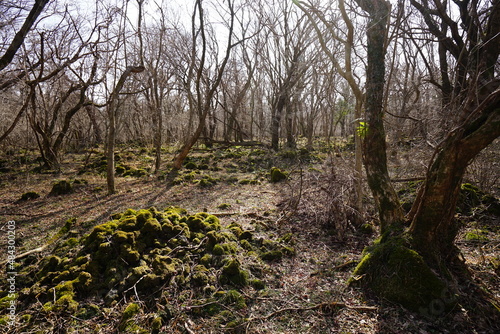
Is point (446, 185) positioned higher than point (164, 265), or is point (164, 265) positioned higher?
point (446, 185)

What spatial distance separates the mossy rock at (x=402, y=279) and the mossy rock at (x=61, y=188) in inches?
303

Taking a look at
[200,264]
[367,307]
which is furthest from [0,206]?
[367,307]

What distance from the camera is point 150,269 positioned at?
11.9 feet

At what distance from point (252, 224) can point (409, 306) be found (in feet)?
9.75

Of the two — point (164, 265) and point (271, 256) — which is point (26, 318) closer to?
point (164, 265)

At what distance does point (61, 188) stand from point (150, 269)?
5.68 meters

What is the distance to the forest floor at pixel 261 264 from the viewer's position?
2.93 meters

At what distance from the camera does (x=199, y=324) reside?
9.90 ft

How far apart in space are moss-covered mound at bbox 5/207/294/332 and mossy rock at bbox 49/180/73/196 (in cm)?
377

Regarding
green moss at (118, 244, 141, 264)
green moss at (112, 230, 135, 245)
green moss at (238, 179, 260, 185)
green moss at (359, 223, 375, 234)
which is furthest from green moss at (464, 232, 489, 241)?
green moss at (238, 179, 260, 185)

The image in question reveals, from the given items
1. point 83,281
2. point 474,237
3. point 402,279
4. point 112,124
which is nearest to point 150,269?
point 83,281

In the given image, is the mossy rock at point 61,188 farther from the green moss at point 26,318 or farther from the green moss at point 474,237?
the green moss at point 474,237

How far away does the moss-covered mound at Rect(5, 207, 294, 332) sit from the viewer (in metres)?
3.20

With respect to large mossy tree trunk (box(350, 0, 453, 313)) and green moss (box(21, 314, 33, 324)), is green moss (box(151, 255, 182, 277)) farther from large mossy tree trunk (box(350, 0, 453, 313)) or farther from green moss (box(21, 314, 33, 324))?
large mossy tree trunk (box(350, 0, 453, 313))
